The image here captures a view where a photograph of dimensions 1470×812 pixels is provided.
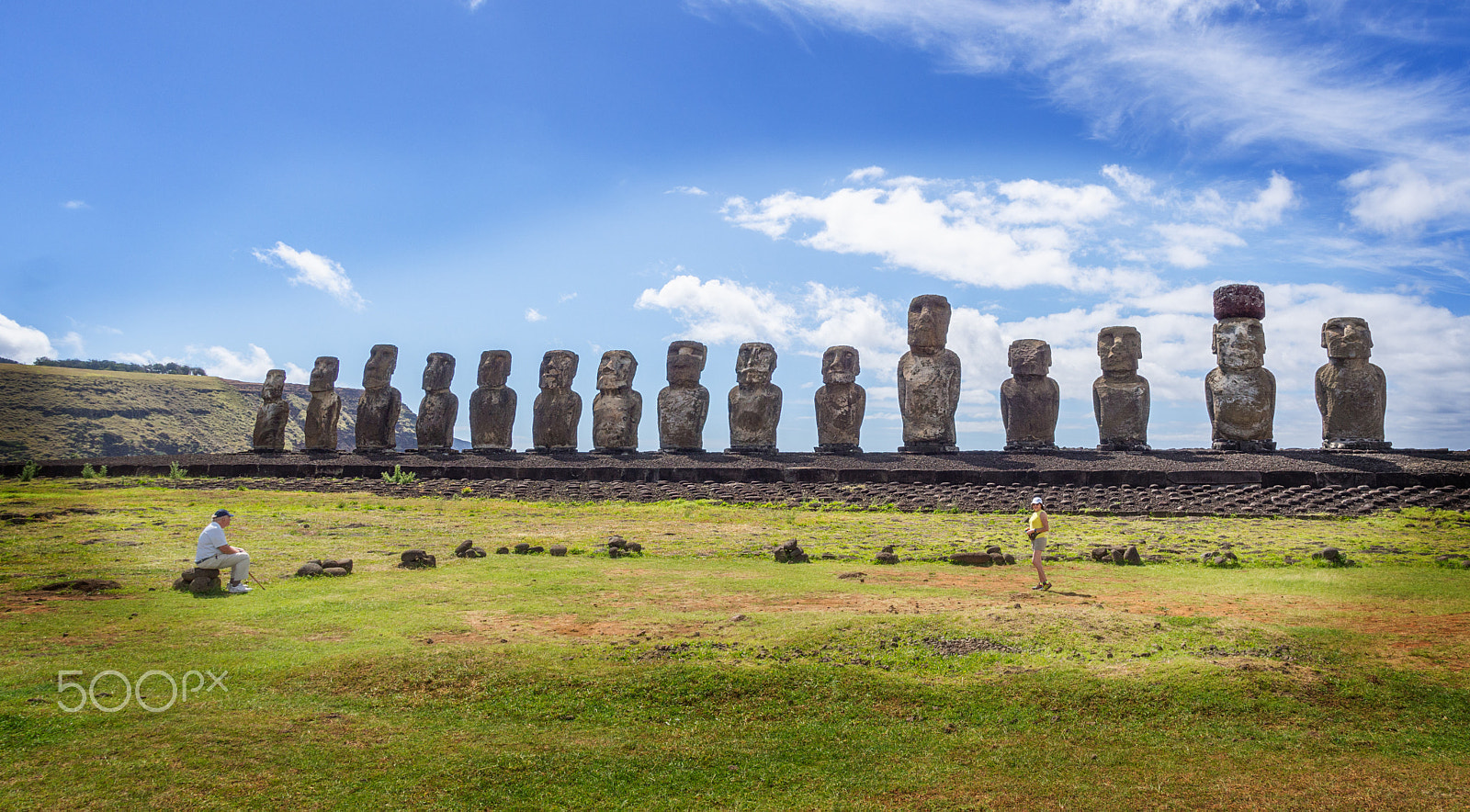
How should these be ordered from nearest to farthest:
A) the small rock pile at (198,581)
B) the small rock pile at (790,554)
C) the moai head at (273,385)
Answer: the small rock pile at (198,581) → the small rock pile at (790,554) → the moai head at (273,385)

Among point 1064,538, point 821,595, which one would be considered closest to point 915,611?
point 821,595

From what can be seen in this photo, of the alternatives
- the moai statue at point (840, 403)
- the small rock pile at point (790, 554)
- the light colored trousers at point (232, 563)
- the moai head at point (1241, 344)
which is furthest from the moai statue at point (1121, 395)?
the light colored trousers at point (232, 563)

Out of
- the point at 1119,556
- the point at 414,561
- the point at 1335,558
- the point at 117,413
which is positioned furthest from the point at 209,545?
the point at 117,413

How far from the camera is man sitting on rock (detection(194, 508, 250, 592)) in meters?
8.53

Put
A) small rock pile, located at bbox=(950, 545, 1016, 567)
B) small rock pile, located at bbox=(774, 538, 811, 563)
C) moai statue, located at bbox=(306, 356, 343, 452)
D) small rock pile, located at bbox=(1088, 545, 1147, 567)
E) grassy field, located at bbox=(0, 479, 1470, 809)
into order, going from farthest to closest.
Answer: moai statue, located at bbox=(306, 356, 343, 452)
small rock pile, located at bbox=(774, 538, 811, 563)
small rock pile, located at bbox=(950, 545, 1016, 567)
small rock pile, located at bbox=(1088, 545, 1147, 567)
grassy field, located at bbox=(0, 479, 1470, 809)

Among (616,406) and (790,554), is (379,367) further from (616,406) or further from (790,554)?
(790,554)

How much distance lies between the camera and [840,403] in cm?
2302

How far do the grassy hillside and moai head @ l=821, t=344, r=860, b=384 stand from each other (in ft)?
106

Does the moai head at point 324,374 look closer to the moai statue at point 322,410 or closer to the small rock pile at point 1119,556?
the moai statue at point 322,410

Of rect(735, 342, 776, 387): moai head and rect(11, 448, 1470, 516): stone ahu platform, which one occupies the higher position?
rect(735, 342, 776, 387): moai head

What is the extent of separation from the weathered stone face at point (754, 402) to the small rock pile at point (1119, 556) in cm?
1339

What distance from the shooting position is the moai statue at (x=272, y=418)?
2991 centimetres

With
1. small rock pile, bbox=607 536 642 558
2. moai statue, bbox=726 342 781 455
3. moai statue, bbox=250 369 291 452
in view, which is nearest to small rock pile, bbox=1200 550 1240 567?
small rock pile, bbox=607 536 642 558

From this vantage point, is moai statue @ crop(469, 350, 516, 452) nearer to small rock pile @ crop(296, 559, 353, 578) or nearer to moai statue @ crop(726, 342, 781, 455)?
moai statue @ crop(726, 342, 781, 455)
